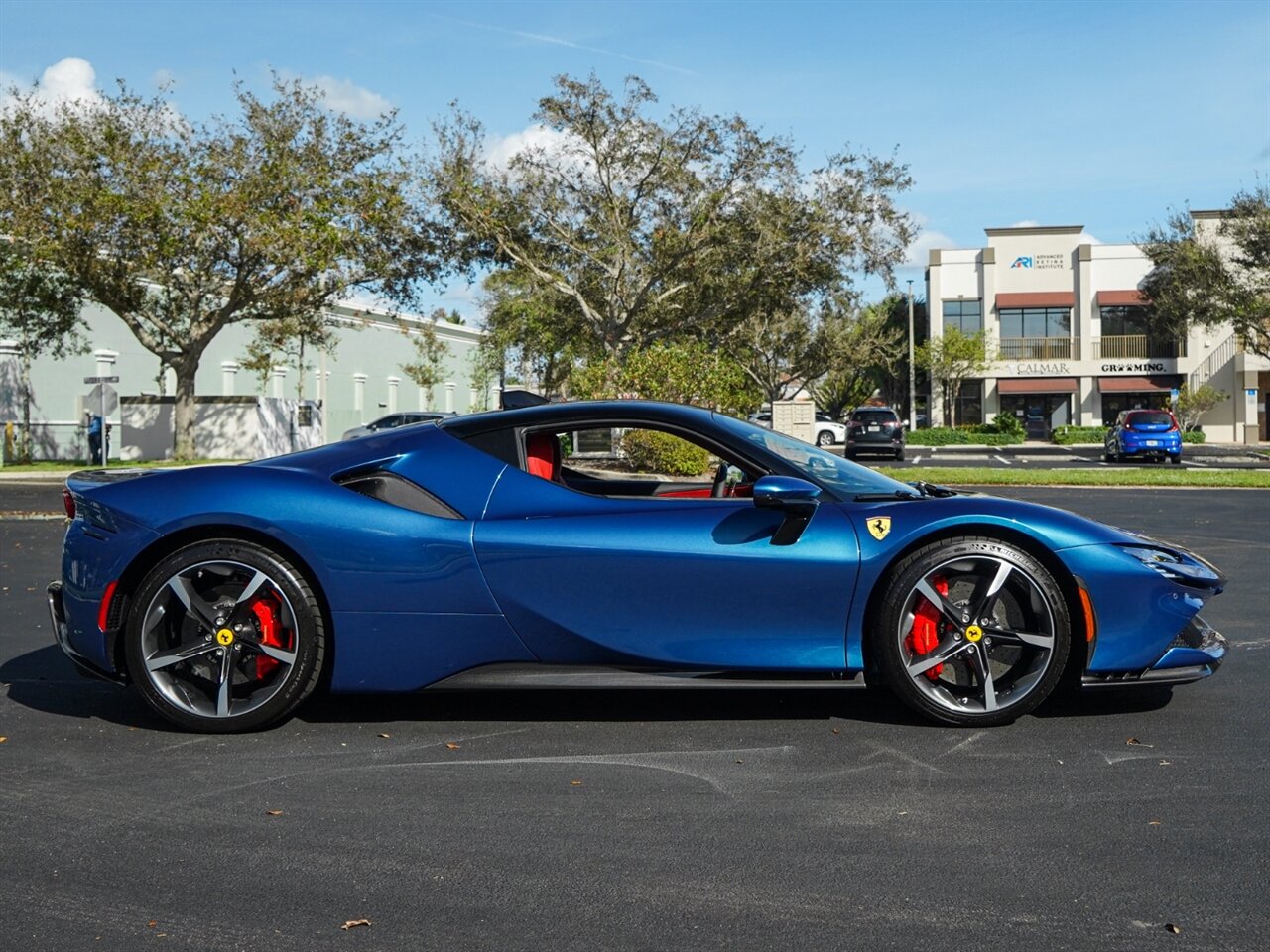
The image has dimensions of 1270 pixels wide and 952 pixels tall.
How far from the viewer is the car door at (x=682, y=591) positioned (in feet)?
16.4

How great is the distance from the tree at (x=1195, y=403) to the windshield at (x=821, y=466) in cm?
5728

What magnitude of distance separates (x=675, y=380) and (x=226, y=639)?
876 inches

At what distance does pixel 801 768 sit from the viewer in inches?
181

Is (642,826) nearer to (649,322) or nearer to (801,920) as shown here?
(801,920)

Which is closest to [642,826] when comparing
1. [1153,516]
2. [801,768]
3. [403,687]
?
[801,768]

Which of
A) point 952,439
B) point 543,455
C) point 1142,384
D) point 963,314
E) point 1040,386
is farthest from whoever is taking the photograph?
point 963,314

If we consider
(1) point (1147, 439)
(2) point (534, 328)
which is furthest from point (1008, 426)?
(2) point (534, 328)

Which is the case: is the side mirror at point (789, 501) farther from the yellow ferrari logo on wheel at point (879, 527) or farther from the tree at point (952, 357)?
the tree at point (952, 357)

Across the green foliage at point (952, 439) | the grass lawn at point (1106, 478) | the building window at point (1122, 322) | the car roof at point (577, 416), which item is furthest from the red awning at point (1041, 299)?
the car roof at point (577, 416)

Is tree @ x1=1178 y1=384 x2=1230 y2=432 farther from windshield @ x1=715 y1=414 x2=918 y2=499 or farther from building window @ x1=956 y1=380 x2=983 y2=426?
windshield @ x1=715 y1=414 x2=918 y2=499

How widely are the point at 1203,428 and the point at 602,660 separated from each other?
209ft

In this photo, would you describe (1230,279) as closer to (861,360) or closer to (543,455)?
(861,360)

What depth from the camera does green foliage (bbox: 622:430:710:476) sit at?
18.5ft

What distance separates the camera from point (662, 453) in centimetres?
588
